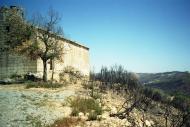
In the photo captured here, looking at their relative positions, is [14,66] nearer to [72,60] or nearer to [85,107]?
[72,60]

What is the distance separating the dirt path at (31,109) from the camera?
48.0ft

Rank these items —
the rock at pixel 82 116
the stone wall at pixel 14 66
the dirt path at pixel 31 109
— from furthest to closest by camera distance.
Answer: the stone wall at pixel 14 66 < the rock at pixel 82 116 < the dirt path at pixel 31 109

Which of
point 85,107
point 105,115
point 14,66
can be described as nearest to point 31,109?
point 85,107

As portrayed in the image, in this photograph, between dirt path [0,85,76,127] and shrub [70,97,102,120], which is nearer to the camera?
dirt path [0,85,76,127]

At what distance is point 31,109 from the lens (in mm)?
17172

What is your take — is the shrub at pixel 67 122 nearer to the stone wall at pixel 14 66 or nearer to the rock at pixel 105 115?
the rock at pixel 105 115

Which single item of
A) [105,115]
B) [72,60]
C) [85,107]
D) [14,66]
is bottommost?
[105,115]

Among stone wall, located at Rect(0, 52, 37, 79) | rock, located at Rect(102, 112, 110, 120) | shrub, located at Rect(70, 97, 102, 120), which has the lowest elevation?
rock, located at Rect(102, 112, 110, 120)

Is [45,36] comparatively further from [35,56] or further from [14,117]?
[14,117]

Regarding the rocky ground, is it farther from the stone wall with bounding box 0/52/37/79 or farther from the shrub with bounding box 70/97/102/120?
the stone wall with bounding box 0/52/37/79

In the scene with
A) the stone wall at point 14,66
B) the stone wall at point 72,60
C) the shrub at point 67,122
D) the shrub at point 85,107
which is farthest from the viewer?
the stone wall at point 72,60

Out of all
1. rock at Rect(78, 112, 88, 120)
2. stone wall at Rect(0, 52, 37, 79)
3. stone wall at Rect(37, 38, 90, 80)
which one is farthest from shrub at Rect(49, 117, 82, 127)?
stone wall at Rect(0, 52, 37, 79)

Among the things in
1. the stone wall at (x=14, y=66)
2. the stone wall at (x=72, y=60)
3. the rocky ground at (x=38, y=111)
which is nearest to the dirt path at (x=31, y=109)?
the rocky ground at (x=38, y=111)

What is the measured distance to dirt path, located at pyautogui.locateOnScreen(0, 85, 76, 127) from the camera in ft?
48.0
